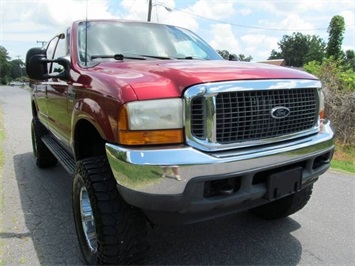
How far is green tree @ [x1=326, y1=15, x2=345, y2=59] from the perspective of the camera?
3441 centimetres

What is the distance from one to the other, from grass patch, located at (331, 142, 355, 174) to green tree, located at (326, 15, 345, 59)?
29736mm

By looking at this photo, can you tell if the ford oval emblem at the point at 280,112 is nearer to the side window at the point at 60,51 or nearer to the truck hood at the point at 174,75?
the truck hood at the point at 174,75

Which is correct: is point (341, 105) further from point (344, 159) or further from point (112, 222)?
point (112, 222)

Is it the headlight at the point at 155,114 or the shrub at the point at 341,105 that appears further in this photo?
the shrub at the point at 341,105

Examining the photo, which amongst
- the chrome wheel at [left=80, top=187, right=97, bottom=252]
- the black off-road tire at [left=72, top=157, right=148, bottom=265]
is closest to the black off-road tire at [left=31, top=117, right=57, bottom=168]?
the chrome wheel at [left=80, top=187, right=97, bottom=252]

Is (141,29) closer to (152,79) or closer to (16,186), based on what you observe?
(152,79)

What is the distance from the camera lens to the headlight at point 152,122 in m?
2.10

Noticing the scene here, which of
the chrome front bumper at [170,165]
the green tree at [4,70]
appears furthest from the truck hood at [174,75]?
the green tree at [4,70]

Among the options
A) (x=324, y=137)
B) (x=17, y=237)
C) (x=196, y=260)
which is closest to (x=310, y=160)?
(x=324, y=137)

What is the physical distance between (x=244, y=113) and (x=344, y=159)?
18.1ft

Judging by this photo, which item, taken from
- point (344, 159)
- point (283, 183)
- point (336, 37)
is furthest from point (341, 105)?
point (336, 37)

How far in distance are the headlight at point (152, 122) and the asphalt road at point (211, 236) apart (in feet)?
3.89

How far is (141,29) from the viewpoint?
3.83 metres

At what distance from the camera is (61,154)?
4.09 meters
